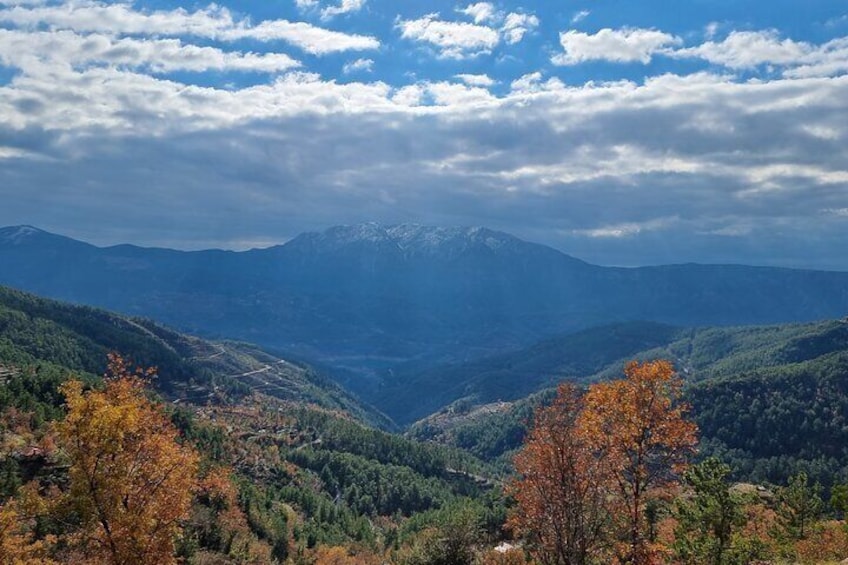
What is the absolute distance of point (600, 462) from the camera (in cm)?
3444

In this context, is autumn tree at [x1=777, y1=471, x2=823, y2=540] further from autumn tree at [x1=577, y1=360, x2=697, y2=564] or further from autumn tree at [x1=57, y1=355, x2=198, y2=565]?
autumn tree at [x1=57, y1=355, x2=198, y2=565]

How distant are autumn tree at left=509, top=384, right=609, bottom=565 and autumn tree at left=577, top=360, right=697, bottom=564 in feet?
2.97

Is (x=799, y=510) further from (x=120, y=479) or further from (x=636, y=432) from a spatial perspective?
(x=120, y=479)

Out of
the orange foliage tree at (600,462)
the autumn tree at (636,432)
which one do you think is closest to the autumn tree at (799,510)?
the autumn tree at (636,432)

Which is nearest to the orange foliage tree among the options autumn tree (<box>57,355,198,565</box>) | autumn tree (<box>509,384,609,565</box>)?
autumn tree (<box>509,384,609,565</box>)

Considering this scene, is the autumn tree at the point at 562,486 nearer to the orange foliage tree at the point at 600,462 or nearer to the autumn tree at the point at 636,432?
the orange foliage tree at the point at 600,462

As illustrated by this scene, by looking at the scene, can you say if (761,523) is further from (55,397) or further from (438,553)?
(55,397)

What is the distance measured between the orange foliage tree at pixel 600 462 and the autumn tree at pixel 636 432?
6 cm

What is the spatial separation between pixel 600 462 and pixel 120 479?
95.7 feet

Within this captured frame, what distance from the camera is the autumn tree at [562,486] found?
1318 inches

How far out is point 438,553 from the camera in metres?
68.6

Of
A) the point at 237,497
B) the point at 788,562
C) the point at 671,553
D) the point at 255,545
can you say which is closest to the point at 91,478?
the point at 671,553

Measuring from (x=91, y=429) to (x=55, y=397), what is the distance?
116697 millimetres

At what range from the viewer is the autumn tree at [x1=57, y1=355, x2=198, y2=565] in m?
35.7
